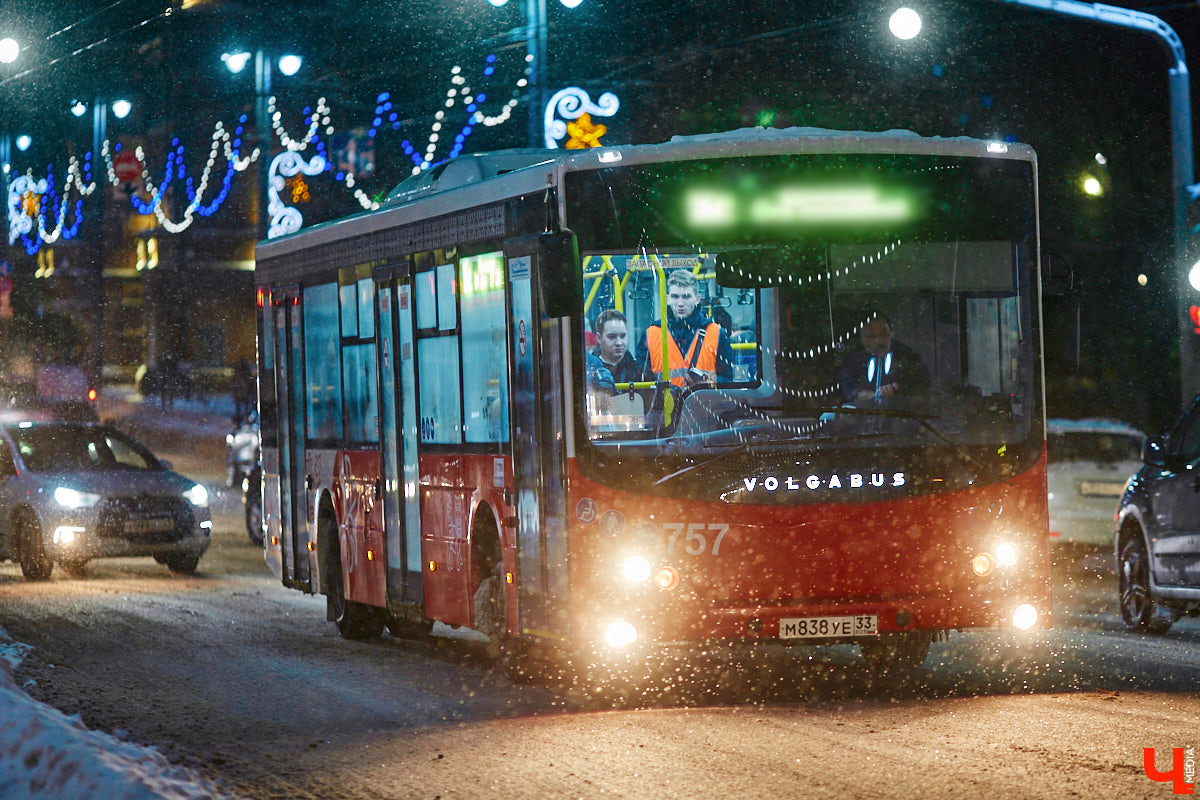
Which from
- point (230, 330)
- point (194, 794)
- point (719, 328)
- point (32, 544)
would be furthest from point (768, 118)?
point (230, 330)

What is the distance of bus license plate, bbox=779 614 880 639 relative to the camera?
409 inches

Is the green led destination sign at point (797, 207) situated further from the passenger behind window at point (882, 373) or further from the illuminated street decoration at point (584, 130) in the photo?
the illuminated street decoration at point (584, 130)

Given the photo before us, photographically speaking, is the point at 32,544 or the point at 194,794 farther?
the point at 32,544

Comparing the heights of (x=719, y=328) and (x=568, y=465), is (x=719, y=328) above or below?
above

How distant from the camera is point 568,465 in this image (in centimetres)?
1048

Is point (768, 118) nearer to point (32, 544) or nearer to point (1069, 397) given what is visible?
point (32, 544)

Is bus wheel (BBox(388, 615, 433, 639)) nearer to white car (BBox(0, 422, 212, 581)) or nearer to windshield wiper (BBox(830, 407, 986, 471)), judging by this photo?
windshield wiper (BBox(830, 407, 986, 471))

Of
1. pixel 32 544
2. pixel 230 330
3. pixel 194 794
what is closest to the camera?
pixel 194 794

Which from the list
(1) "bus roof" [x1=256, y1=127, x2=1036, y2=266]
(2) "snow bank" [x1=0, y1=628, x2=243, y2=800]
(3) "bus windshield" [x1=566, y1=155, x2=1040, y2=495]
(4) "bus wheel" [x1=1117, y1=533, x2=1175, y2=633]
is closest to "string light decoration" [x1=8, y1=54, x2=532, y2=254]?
(4) "bus wheel" [x1=1117, y1=533, x2=1175, y2=633]

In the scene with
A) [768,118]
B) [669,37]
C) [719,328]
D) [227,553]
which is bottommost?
[227,553]

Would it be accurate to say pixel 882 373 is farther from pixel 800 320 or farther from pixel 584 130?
pixel 584 130

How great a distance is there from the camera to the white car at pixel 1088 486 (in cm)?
2269

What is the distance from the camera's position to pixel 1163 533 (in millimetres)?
13992

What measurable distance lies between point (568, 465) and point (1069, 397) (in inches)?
1580
